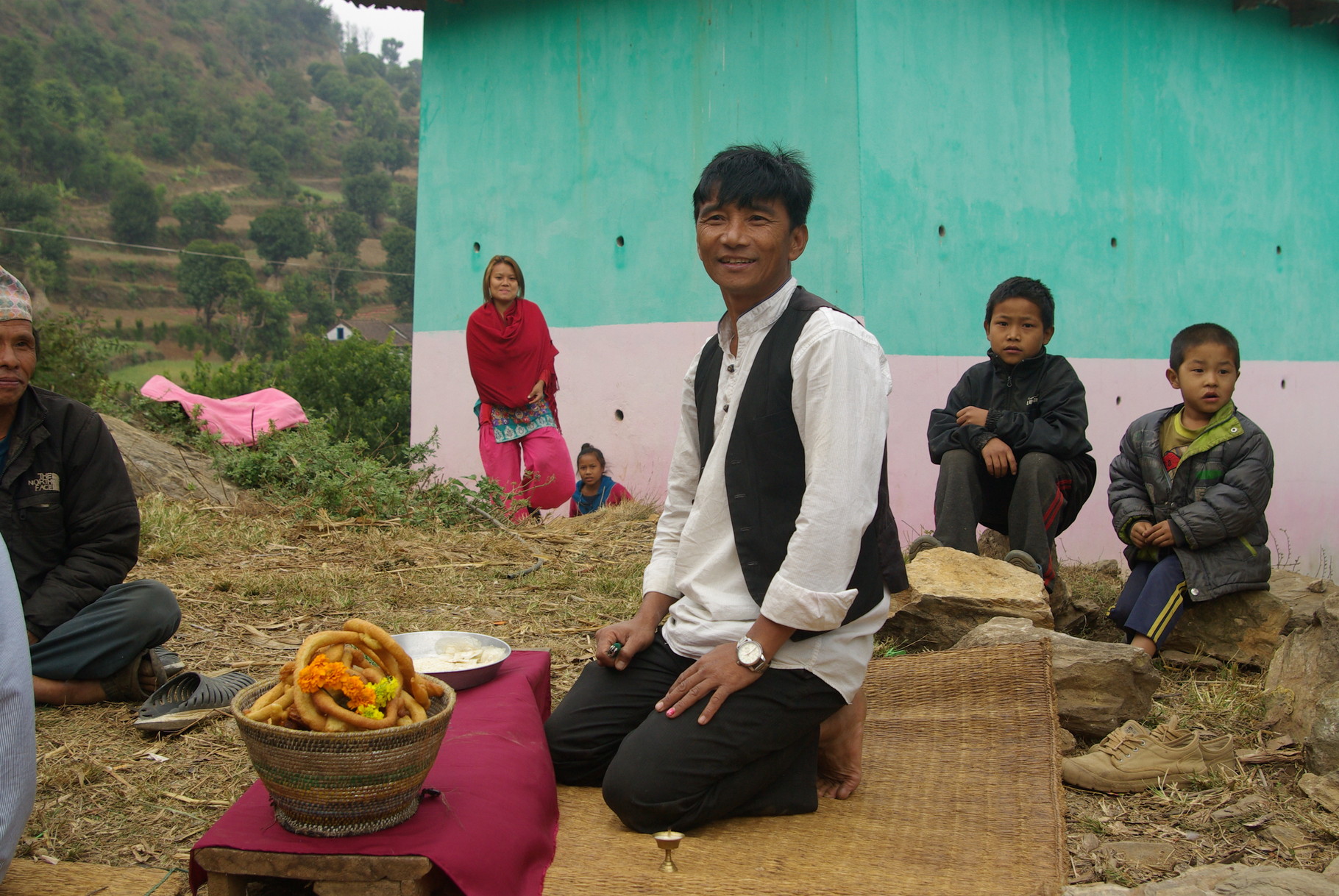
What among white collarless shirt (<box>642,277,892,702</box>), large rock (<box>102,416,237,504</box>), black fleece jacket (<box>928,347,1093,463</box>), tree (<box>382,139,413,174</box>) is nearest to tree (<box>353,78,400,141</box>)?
tree (<box>382,139,413,174</box>)

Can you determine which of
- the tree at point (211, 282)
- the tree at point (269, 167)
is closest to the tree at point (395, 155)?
the tree at point (269, 167)

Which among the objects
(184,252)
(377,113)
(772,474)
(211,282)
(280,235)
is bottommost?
(772,474)

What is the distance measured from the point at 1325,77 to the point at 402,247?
52661 mm

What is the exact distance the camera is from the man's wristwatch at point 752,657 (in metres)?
2.31

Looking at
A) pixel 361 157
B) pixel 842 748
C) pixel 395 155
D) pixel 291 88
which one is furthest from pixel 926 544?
pixel 291 88

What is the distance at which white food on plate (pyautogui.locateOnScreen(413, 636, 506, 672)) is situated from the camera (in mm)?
2754

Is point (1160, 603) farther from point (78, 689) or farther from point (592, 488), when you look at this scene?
point (592, 488)

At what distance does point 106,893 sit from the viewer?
2.17 metres

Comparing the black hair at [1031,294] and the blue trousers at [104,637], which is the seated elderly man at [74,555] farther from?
the black hair at [1031,294]

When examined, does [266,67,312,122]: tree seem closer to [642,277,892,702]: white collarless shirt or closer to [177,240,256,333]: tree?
[177,240,256,333]: tree

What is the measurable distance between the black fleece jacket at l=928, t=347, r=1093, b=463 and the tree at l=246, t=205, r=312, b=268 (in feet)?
173

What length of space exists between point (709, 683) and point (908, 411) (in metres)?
4.61

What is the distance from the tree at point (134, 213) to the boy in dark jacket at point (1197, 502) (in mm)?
54953

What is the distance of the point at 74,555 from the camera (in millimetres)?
3219
